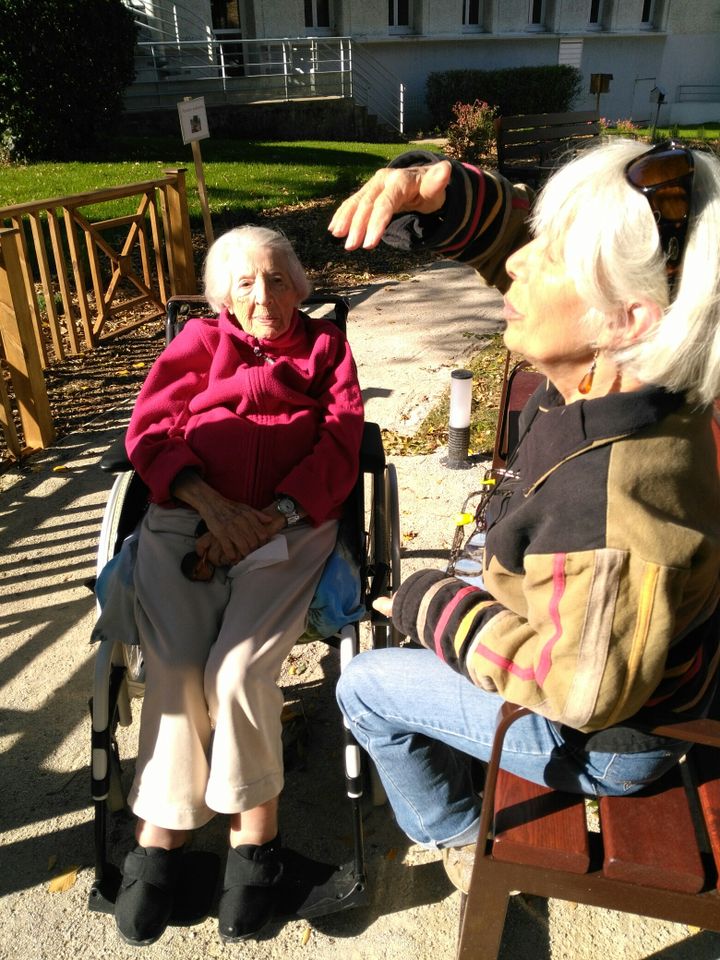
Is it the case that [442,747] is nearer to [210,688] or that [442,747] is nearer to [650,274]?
[210,688]

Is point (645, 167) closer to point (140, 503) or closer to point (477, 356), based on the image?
point (140, 503)

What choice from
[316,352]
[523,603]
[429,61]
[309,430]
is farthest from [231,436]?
[429,61]

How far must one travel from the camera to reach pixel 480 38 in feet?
70.7

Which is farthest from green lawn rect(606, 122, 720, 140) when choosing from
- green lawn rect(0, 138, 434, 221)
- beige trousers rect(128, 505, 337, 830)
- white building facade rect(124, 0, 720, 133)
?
beige trousers rect(128, 505, 337, 830)

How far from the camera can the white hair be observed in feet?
4.50

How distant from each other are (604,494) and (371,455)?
137cm

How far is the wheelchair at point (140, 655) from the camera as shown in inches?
85.1

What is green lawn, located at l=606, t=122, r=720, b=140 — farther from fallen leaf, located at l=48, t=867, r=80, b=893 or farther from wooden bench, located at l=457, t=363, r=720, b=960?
fallen leaf, located at l=48, t=867, r=80, b=893

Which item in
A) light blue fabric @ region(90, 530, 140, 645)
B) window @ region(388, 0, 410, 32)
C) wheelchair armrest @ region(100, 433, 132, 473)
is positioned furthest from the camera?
window @ region(388, 0, 410, 32)

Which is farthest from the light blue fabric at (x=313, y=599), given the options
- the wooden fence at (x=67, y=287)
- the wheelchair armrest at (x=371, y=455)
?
the wooden fence at (x=67, y=287)

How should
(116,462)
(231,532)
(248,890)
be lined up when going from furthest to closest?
(116,462) → (231,532) → (248,890)

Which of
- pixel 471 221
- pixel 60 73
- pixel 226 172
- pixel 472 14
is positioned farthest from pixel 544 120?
pixel 472 14

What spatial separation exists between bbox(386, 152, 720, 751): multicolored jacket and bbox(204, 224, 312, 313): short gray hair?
147cm

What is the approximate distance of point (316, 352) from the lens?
2.81m
